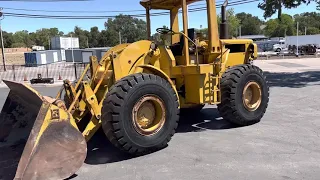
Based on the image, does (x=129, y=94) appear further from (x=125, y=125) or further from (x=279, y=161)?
(x=279, y=161)

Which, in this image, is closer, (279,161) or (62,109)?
(62,109)

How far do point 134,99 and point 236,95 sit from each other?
8.26 feet

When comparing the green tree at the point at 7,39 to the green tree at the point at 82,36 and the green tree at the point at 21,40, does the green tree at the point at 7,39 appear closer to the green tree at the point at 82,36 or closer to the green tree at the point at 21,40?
the green tree at the point at 21,40

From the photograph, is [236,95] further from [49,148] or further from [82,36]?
[82,36]

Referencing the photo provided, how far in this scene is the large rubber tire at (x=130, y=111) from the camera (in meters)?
5.10

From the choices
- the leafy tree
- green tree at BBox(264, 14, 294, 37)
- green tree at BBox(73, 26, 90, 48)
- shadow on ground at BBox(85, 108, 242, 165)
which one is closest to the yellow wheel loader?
shadow on ground at BBox(85, 108, 242, 165)

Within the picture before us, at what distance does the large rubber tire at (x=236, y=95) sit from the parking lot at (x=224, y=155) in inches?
8.8

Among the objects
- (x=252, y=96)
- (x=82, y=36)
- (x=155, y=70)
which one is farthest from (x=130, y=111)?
(x=82, y=36)

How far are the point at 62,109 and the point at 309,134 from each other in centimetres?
461

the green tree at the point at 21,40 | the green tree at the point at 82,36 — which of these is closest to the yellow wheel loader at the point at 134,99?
the green tree at the point at 82,36

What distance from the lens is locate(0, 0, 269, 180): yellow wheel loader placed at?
179 inches

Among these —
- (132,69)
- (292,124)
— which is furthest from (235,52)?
(132,69)

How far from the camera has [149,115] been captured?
572 cm

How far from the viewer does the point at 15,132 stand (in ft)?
20.9
